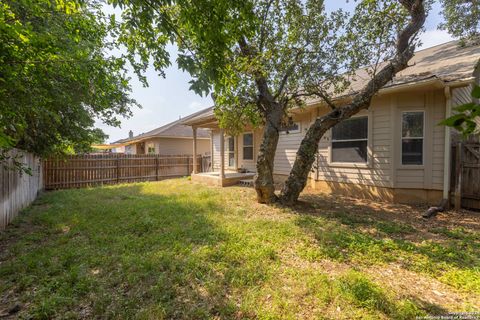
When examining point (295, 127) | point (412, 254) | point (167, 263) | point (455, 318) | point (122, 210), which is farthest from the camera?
point (295, 127)

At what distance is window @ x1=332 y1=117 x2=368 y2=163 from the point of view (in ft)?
24.1

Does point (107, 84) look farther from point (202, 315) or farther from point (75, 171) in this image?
point (75, 171)

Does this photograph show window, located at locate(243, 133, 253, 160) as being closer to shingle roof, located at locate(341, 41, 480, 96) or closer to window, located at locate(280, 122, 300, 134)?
window, located at locate(280, 122, 300, 134)

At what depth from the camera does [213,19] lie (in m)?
2.87

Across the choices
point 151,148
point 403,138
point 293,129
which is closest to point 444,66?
point 403,138

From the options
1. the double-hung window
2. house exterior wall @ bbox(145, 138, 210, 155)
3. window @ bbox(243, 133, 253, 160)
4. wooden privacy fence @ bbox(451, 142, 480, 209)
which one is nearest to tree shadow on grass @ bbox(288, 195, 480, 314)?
wooden privacy fence @ bbox(451, 142, 480, 209)

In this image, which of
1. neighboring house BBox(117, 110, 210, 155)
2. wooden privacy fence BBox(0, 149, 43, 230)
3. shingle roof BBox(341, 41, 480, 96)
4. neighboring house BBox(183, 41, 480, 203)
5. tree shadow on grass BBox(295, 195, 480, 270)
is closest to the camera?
tree shadow on grass BBox(295, 195, 480, 270)

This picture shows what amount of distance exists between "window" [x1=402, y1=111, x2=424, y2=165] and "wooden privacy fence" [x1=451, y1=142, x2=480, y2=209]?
0.76 meters

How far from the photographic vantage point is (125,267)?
3271mm

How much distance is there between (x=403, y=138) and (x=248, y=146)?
6.58 metres

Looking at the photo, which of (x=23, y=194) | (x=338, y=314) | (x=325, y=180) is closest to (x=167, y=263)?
(x=338, y=314)

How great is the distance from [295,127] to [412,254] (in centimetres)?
655

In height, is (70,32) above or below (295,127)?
above

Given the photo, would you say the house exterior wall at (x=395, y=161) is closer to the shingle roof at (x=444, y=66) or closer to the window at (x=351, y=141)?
the window at (x=351, y=141)
